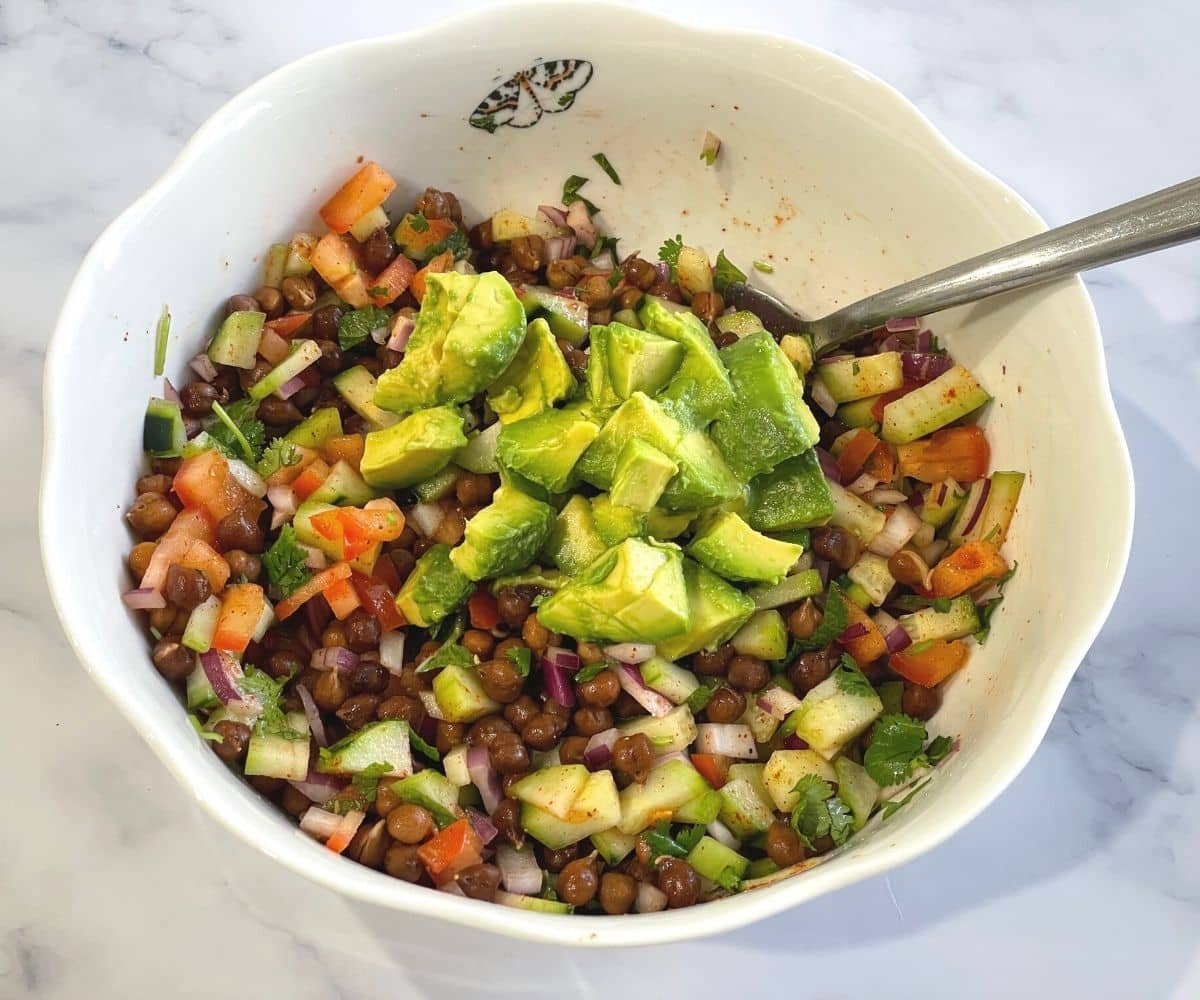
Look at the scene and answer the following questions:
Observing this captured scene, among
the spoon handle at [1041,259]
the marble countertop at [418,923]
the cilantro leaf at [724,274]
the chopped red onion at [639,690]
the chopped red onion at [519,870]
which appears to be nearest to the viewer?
the spoon handle at [1041,259]

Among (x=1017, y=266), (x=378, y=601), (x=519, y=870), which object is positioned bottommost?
Result: (x=519, y=870)

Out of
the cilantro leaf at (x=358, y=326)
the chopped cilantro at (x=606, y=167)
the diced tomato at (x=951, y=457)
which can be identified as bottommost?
the cilantro leaf at (x=358, y=326)

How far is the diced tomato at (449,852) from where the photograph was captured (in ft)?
6.48

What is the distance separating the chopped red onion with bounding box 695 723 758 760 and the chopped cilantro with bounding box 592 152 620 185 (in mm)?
1282

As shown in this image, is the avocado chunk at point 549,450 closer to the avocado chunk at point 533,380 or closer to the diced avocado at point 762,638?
the avocado chunk at point 533,380

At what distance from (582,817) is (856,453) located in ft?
3.14

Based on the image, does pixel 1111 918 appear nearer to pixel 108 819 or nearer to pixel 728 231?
pixel 728 231

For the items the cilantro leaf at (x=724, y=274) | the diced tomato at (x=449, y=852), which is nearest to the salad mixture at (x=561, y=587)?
the diced tomato at (x=449, y=852)

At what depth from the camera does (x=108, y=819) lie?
2307mm

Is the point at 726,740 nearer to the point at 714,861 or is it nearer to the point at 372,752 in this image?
the point at 714,861

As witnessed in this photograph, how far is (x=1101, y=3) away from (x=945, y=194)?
125 centimetres

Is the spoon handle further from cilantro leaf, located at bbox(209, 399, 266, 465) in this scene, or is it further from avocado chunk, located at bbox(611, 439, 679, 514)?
cilantro leaf, located at bbox(209, 399, 266, 465)

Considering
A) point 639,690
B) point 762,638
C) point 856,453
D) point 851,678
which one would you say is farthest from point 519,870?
point 856,453

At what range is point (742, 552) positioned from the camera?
2.06 m
